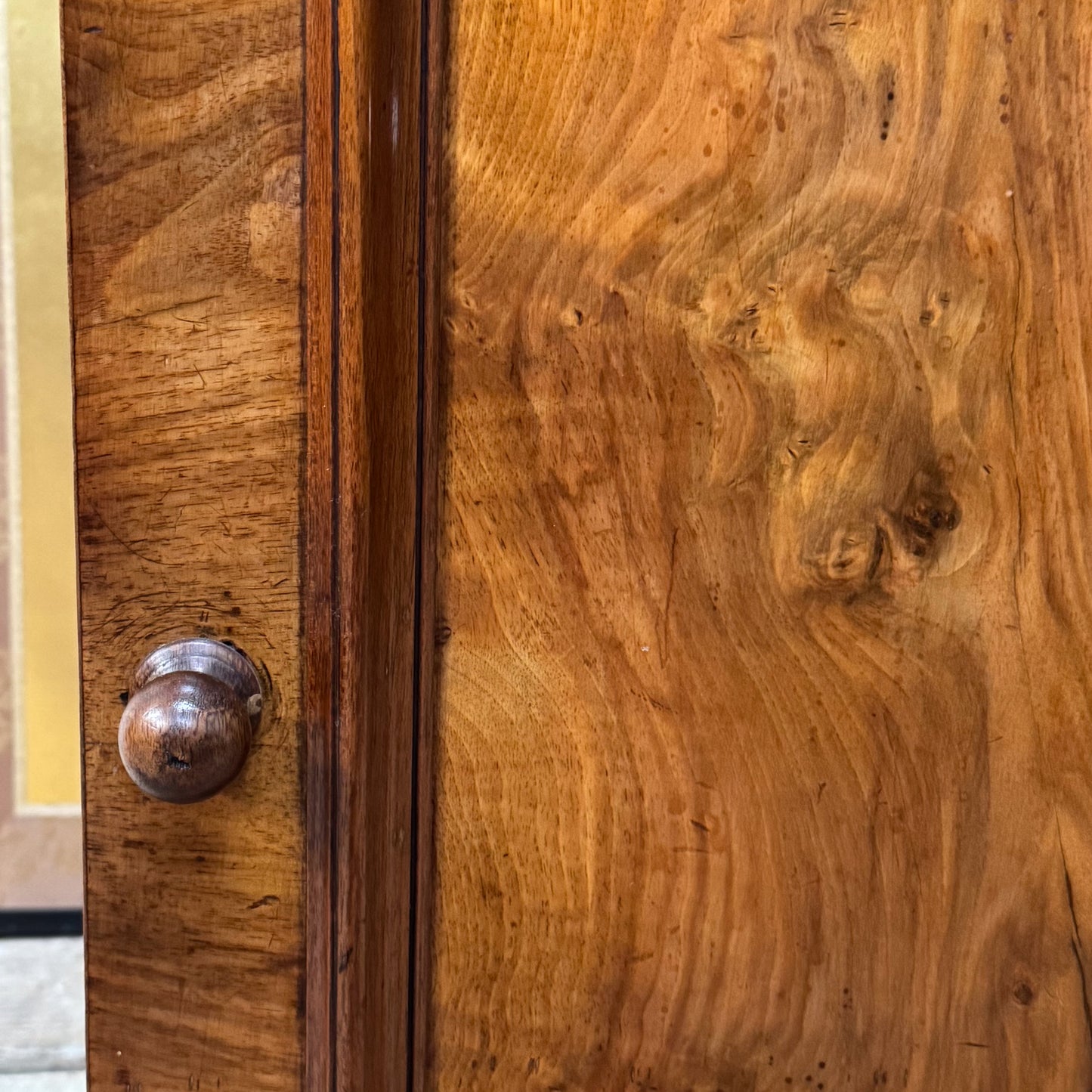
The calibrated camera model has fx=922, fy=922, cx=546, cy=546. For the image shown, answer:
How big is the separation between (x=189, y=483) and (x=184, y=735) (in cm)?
8

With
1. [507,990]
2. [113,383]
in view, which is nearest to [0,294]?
[113,383]

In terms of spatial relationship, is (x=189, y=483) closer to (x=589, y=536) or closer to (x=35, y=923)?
(x=589, y=536)

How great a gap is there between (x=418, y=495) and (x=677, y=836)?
0.15 metres

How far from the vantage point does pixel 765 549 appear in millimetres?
317

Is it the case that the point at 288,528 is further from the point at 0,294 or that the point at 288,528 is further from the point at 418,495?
the point at 0,294

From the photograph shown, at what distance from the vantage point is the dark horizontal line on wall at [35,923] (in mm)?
883

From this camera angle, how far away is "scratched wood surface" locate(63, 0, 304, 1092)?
273 mm

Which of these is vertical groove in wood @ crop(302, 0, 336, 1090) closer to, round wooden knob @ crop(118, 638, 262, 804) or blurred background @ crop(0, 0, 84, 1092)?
round wooden knob @ crop(118, 638, 262, 804)

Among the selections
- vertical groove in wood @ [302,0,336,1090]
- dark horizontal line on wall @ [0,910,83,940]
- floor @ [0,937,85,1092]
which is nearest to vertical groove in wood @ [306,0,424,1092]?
vertical groove in wood @ [302,0,336,1090]

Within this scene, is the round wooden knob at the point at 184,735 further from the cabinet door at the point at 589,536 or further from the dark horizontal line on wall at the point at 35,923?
the dark horizontal line on wall at the point at 35,923

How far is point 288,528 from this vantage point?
291 mm

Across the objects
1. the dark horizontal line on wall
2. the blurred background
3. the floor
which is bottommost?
the floor

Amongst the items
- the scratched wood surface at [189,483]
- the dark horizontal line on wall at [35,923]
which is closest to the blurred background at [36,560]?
the dark horizontal line on wall at [35,923]

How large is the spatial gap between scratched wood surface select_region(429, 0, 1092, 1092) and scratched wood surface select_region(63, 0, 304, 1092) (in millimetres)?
55
